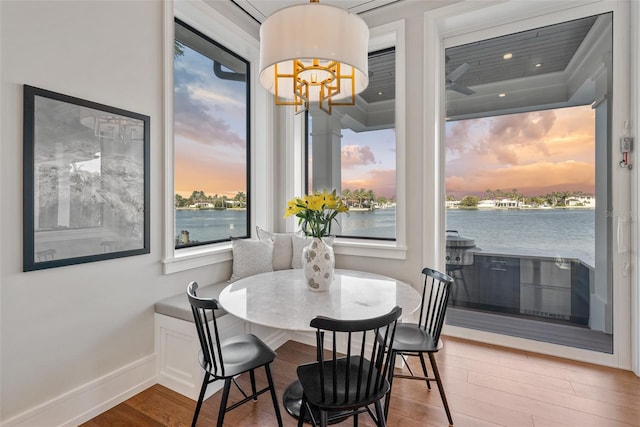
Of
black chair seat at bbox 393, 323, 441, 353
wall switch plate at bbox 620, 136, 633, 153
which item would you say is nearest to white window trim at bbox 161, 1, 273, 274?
black chair seat at bbox 393, 323, 441, 353

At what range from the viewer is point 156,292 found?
2.26 meters

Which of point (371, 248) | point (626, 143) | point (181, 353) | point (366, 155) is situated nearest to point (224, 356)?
point (181, 353)

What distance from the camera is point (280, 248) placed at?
306cm

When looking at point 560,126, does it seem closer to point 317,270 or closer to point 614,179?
point 614,179

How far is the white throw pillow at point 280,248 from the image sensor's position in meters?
3.03

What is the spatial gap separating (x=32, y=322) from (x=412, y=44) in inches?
135

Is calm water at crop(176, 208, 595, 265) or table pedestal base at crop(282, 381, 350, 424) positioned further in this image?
calm water at crop(176, 208, 595, 265)

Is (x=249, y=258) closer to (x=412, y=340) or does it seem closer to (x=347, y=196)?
(x=347, y=196)

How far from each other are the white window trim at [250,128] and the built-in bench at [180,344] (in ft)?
1.05

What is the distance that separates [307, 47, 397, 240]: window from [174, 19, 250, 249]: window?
90 centimetres

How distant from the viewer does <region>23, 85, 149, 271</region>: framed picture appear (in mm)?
1634

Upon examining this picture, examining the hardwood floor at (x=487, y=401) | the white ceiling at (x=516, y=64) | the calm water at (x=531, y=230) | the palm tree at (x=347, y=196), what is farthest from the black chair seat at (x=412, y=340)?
the white ceiling at (x=516, y=64)

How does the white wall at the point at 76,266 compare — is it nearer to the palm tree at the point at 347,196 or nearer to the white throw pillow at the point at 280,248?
the white throw pillow at the point at 280,248

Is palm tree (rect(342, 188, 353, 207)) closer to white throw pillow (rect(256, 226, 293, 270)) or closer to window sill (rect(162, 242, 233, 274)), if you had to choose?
white throw pillow (rect(256, 226, 293, 270))
